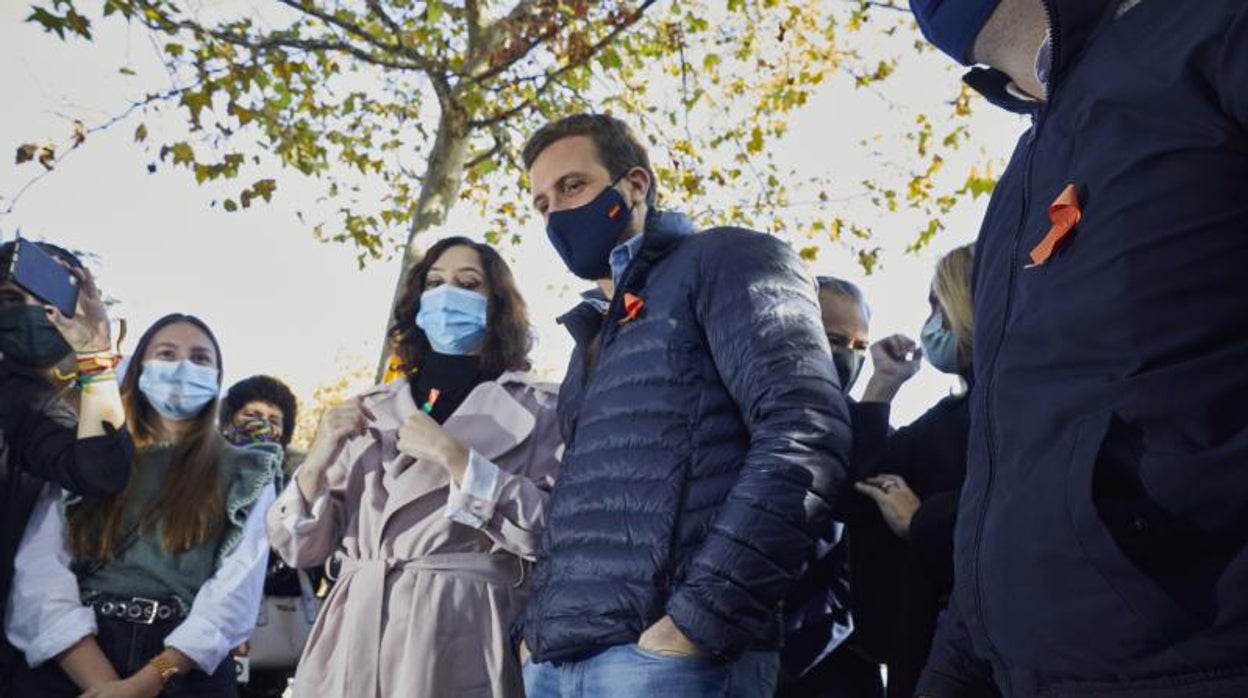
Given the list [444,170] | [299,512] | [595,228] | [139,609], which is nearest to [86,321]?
[139,609]

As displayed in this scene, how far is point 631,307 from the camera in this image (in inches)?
108

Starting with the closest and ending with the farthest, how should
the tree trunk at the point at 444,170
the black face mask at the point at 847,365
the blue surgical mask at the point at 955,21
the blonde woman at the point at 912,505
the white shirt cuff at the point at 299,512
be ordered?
1. the blue surgical mask at the point at 955,21
2. the blonde woman at the point at 912,505
3. the white shirt cuff at the point at 299,512
4. the black face mask at the point at 847,365
5. the tree trunk at the point at 444,170

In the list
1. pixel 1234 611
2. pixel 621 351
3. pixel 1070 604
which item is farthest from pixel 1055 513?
pixel 621 351

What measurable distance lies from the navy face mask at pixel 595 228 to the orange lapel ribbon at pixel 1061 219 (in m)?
1.71

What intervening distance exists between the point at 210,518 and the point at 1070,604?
3.53m

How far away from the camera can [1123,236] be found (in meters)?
1.32

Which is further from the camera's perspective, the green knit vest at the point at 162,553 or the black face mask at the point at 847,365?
the green knit vest at the point at 162,553

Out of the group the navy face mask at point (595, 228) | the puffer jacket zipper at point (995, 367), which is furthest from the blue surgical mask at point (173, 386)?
the puffer jacket zipper at point (995, 367)

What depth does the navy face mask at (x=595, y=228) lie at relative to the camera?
3062 mm

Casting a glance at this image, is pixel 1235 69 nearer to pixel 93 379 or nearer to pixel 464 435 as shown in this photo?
pixel 464 435

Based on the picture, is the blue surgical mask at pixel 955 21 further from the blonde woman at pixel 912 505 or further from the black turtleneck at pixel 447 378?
the black turtleneck at pixel 447 378

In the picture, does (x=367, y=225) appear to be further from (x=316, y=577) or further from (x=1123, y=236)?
(x=1123, y=236)

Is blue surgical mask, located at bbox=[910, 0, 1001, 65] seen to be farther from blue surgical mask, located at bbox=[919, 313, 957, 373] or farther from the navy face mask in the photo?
blue surgical mask, located at bbox=[919, 313, 957, 373]

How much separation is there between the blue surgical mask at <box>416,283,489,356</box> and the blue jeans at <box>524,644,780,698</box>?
1.48 metres
